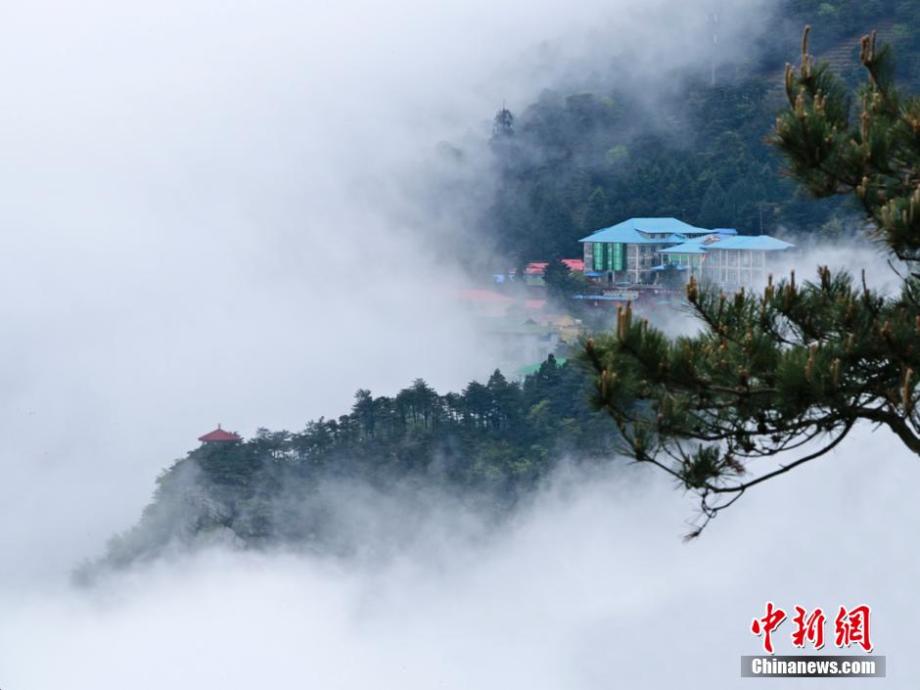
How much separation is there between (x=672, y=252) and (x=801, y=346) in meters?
17.9

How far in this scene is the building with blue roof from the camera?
74.9 feet

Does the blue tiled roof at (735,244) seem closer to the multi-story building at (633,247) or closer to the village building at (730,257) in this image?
the village building at (730,257)

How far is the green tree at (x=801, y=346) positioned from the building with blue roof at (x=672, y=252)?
16.0 m

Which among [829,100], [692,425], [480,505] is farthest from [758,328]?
[480,505]

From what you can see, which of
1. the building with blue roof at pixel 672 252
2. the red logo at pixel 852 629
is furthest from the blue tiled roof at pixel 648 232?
the red logo at pixel 852 629

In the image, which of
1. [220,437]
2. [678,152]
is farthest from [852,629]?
[678,152]

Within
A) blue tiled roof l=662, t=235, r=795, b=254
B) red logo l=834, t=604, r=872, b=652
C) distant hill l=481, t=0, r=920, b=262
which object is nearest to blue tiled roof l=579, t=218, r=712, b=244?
blue tiled roof l=662, t=235, r=795, b=254

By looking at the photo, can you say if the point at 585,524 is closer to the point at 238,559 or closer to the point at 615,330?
the point at 238,559

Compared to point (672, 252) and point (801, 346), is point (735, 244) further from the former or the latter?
point (801, 346)

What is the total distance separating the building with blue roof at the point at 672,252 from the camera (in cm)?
2283

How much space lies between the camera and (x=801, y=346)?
5.97 metres

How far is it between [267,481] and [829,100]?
51.8ft

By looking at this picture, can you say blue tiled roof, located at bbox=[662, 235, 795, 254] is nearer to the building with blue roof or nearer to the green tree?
the building with blue roof

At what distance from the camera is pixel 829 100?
615 cm
